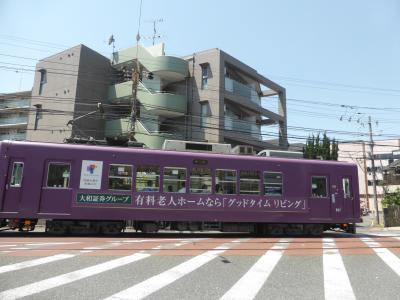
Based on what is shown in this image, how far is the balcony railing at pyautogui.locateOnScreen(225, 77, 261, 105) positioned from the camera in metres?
29.8

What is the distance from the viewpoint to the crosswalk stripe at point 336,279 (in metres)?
5.75

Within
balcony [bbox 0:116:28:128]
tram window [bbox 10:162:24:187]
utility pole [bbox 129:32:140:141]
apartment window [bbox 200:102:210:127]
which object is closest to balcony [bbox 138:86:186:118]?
apartment window [bbox 200:102:210:127]

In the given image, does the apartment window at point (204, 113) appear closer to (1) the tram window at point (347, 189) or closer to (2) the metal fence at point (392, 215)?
(1) the tram window at point (347, 189)

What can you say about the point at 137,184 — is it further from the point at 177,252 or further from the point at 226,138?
the point at 226,138

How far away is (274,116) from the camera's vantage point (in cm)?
3644

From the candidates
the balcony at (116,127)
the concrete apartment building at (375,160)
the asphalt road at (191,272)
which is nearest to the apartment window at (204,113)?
the balcony at (116,127)

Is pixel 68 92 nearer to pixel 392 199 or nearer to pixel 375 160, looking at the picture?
pixel 392 199

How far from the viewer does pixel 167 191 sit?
43.9 ft

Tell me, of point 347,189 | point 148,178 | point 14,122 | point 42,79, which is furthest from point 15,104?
point 347,189

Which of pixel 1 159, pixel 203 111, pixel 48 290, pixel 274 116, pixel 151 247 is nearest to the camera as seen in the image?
pixel 48 290

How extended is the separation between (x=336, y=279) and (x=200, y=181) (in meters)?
7.48

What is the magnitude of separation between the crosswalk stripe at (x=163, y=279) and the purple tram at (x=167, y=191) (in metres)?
4.45

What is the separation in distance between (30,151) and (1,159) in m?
0.96

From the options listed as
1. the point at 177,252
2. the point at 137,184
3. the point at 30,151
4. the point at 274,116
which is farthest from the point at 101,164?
the point at 274,116
